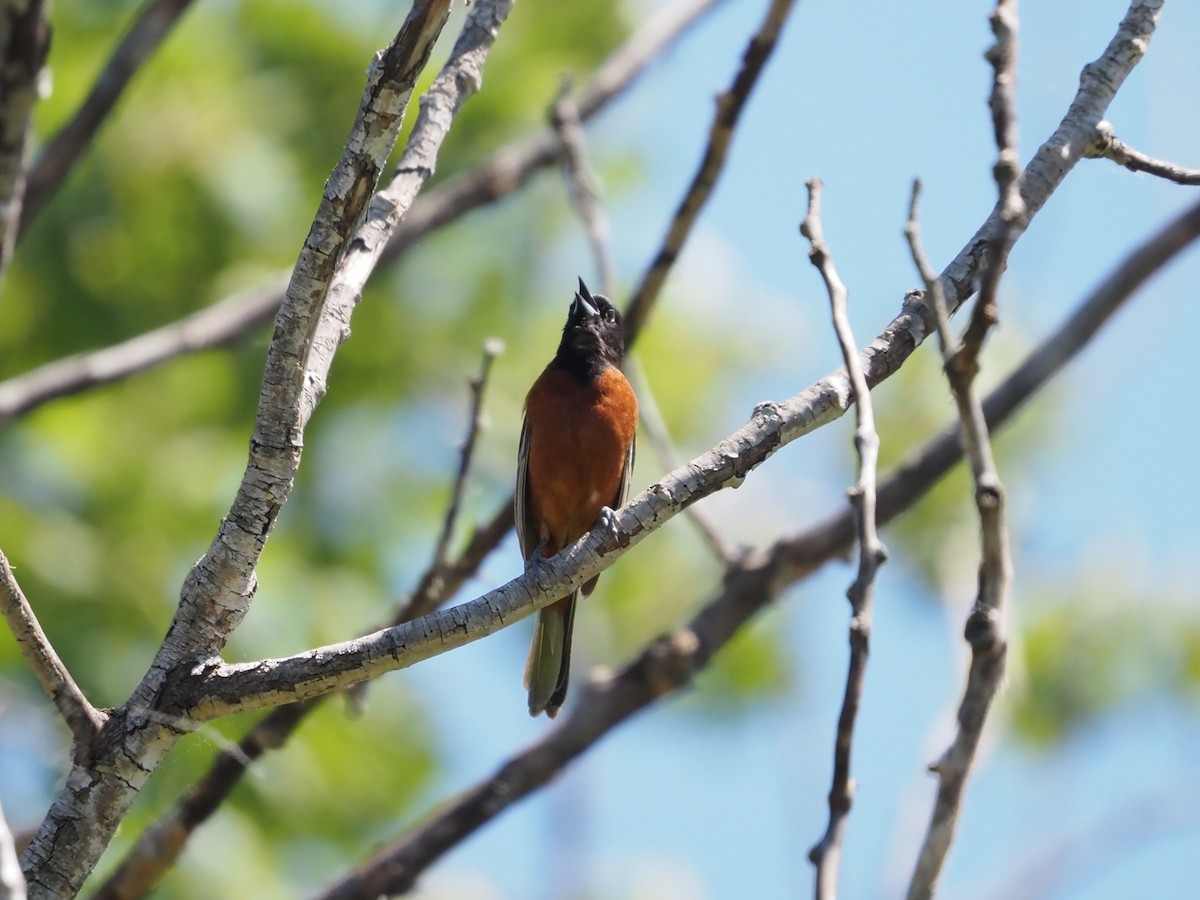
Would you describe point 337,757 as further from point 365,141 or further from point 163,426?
point 365,141

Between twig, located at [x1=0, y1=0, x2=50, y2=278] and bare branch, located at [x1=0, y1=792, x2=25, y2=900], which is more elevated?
twig, located at [x1=0, y1=0, x2=50, y2=278]

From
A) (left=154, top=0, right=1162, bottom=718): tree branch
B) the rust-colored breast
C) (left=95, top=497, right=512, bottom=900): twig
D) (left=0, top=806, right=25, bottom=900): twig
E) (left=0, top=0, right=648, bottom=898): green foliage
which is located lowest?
(left=0, top=806, right=25, bottom=900): twig

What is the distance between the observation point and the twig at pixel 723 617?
16.1 ft

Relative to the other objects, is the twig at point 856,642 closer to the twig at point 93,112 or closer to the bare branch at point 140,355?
the twig at point 93,112

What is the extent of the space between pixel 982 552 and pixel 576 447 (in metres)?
3.62

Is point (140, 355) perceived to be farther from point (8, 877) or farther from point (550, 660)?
point (8, 877)

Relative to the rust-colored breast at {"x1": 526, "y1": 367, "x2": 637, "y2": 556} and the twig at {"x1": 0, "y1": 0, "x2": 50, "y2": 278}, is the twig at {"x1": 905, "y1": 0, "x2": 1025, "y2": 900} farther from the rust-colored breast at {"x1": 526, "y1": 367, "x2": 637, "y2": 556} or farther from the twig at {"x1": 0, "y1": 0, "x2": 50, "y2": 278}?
the rust-colored breast at {"x1": 526, "y1": 367, "x2": 637, "y2": 556}

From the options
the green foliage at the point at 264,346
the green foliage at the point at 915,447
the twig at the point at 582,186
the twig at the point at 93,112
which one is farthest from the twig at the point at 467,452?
the green foliage at the point at 264,346

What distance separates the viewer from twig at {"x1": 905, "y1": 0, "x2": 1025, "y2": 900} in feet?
7.98

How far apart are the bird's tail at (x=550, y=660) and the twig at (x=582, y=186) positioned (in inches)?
54.1

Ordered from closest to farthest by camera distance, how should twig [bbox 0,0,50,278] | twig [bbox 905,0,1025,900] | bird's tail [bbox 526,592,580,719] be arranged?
1. twig [bbox 905,0,1025,900]
2. twig [bbox 0,0,50,278]
3. bird's tail [bbox 526,592,580,719]

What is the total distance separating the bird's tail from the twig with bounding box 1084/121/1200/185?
309cm

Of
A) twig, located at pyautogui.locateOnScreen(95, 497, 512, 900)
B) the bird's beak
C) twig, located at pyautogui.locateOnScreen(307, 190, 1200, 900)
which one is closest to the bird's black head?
the bird's beak

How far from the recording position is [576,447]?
605 cm
